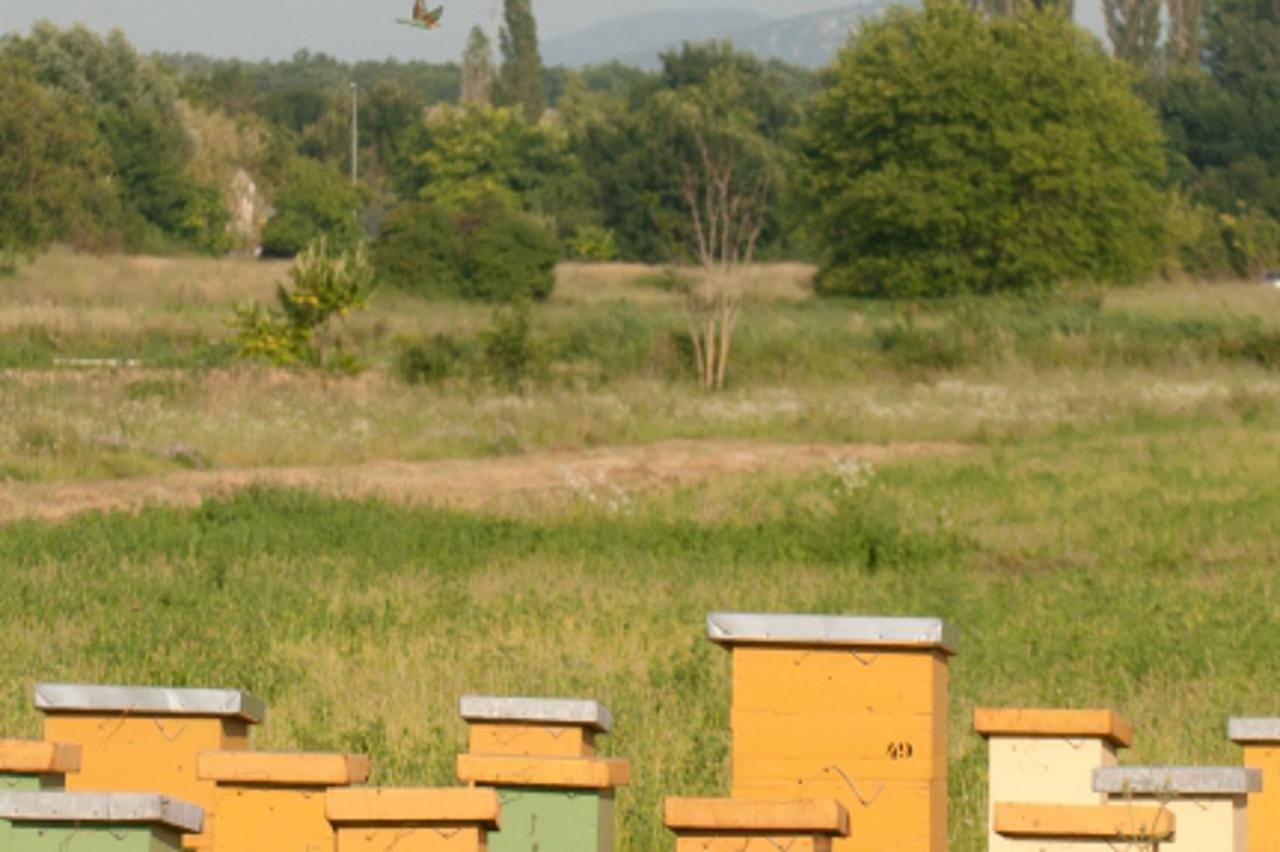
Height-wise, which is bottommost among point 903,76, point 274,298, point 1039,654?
point 1039,654

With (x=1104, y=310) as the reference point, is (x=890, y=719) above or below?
below

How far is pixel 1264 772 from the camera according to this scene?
6.13 meters

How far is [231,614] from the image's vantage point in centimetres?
1475

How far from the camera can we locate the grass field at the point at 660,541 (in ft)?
39.4

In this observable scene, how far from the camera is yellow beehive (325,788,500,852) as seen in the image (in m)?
4.68

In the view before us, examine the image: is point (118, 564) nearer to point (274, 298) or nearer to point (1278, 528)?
point (1278, 528)

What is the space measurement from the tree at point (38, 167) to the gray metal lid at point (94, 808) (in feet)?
160

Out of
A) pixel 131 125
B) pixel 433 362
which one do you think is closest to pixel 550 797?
pixel 433 362

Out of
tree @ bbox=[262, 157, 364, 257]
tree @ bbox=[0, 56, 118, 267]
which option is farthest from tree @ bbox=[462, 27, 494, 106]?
tree @ bbox=[0, 56, 118, 267]

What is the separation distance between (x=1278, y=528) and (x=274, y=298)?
31.5 meters

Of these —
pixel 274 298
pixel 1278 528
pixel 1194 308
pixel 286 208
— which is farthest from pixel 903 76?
pixel 1278 528

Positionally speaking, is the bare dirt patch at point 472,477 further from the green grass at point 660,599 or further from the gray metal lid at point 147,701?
the gray metal lid at point 147,701

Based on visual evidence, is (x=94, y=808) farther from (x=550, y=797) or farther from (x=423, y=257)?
(x=423, y=257)

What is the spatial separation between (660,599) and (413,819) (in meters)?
11.2
